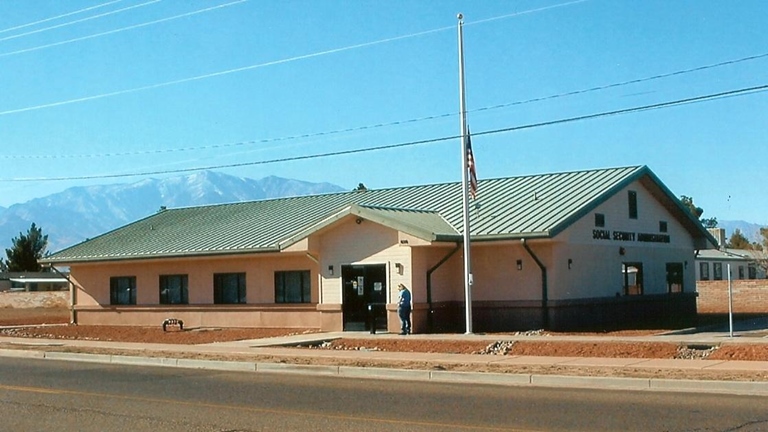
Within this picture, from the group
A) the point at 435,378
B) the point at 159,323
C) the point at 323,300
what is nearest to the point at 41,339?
the point at 159,323

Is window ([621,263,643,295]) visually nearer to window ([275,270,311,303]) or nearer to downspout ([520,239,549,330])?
downspout ([520,239,549,330])

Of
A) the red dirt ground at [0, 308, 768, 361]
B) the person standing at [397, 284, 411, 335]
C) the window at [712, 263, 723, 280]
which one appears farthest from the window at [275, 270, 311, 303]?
the window at [712, 263, 723, 280]

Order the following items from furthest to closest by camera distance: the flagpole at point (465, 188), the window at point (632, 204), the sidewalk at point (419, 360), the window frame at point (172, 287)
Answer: the window frame at point (172, 287) < the window at point (632, 204) < the flagpole at point (465, 188) < the sidewalk at point (419, 360)

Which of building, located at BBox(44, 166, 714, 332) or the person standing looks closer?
the person standing

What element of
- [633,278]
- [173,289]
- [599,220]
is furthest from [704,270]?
[173,289]

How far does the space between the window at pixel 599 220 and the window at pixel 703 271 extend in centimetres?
3402

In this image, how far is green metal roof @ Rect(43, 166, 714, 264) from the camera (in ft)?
98.9

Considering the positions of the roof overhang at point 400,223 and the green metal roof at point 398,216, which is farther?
the green metal roof at point 398,216

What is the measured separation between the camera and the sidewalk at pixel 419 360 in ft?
55.6

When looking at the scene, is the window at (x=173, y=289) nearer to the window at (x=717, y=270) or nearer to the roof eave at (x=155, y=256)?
the roof eave at (x=155, y=256)

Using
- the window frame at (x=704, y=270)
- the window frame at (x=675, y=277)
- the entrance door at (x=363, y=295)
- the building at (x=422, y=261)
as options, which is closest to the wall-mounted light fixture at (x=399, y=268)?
the building at (x=422, y=261)

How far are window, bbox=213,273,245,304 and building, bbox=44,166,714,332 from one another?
47 millimetres

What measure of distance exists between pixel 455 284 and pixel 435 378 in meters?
12.8

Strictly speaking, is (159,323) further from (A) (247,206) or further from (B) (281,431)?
(B) (281,431)
